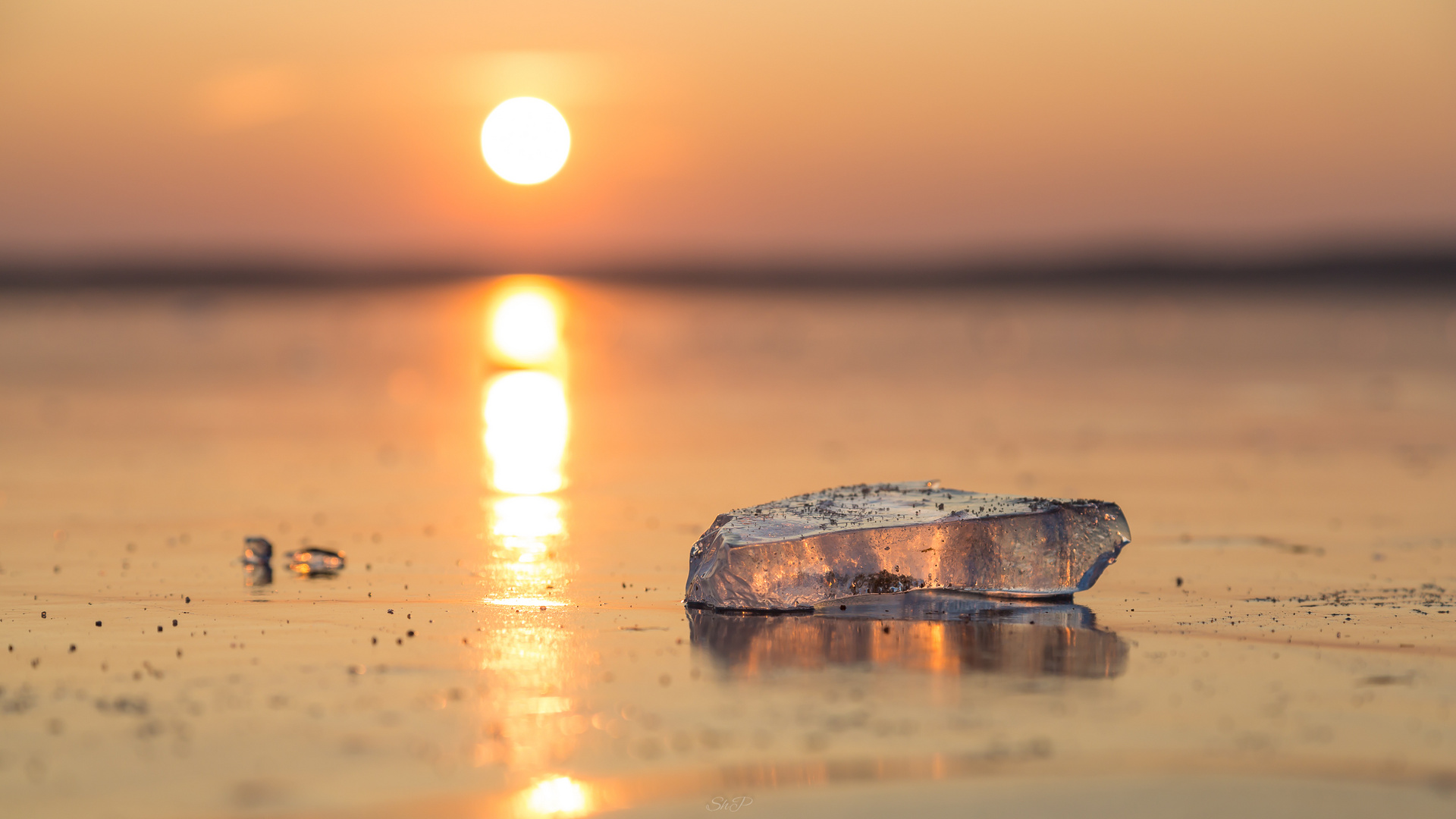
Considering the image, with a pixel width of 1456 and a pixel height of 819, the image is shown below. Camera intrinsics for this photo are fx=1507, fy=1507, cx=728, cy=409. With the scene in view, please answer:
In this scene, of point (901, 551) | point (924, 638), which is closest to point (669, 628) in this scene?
point (924, 638)

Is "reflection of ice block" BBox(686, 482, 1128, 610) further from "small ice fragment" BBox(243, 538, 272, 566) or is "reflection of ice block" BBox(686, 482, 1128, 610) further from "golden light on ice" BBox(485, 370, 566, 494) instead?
"golden light on ice" BBox(485, 370, 566, 494)

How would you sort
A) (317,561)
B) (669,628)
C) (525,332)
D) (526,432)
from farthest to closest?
(525,332) → (526,432) → (317,561) → (669,628)

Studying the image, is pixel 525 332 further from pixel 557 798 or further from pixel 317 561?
pixel 557 798

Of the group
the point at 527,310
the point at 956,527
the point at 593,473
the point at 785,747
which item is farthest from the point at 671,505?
the point at 527,310

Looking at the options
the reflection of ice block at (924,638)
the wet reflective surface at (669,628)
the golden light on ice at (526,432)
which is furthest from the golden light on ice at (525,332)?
the reflection of ice block at (924,638)

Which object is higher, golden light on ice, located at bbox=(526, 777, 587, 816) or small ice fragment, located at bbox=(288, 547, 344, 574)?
small ice fragment, located at bbox=(288, 547, 344, 574)

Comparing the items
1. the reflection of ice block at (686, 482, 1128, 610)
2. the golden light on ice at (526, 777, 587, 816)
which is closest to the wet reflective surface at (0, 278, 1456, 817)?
the golden light on ice at (526, 777, 587, 816)
